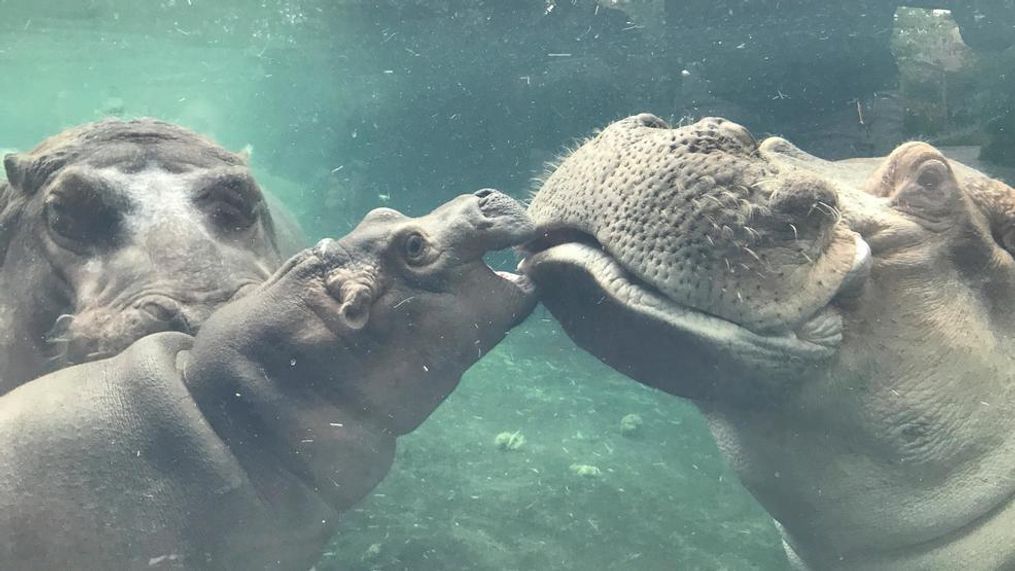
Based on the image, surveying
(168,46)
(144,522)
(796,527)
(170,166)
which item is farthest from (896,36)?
(168,46)

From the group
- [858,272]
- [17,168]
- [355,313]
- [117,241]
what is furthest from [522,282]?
[17,168]

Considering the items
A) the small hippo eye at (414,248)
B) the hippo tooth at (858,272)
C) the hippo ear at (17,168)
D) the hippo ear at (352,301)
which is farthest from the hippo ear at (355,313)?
the hippo ear at (17,168)

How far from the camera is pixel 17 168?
360 cm

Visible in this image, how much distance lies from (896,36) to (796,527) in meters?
6.01

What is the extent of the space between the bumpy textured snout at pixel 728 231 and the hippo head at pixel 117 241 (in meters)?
1.66

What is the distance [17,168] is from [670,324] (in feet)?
10.7

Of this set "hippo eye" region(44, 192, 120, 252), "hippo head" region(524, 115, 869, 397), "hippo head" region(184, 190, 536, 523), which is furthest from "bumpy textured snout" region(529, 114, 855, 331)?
"hippo eye" region(44, 192, 120, 252)

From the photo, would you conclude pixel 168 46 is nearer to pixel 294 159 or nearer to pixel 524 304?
pixel 294 159

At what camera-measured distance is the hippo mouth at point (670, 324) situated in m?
2.17

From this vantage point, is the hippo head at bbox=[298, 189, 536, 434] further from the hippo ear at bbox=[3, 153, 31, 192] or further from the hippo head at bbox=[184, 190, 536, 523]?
the hippo ear at bbox=[3, 153, 31, 192]

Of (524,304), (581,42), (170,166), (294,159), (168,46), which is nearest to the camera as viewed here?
(524,304)

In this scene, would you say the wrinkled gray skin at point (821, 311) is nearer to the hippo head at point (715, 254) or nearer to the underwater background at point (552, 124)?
the hippo head at point (715, 254)

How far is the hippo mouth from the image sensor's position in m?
2.17

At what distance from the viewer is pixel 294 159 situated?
25281 mm
